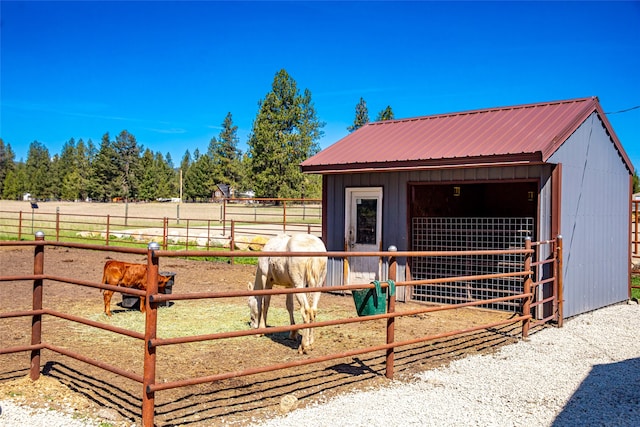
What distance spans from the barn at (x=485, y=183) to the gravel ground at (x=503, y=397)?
87.4 inches

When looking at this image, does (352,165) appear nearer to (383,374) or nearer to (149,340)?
(383,374)

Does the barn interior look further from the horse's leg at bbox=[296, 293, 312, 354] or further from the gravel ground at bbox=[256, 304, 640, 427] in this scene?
the horse's leg at bbox=[296, 293, 312, 354]

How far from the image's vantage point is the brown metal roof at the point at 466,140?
845 centimetres

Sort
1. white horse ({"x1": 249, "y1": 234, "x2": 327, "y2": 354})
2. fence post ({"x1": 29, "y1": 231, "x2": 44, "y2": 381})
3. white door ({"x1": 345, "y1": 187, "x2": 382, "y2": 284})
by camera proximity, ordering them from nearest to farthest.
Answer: fence post ({"x1": 29, "y1": 231, "x2": 44, "y2": 381}), white horse ({"x1": 249, "y1": 234, "x2": 327, "y2": 354}), white door ({"x1": 345, "y1": 187, "x2": 382, "y2": 284})

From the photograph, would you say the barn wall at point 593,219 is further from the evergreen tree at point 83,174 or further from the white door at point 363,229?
the evergreen tree at point 83,174

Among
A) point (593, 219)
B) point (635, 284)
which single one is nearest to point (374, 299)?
point (593, 219)

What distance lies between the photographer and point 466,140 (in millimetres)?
9539

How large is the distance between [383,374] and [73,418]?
2721 mm

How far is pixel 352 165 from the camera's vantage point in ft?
33.5

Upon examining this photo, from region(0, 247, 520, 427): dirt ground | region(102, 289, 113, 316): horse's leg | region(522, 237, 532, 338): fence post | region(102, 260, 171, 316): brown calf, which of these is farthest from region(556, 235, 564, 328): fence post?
region(102, 289, 113, 316): horse's leg

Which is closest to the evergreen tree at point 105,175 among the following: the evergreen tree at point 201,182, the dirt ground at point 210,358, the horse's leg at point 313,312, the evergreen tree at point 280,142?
the evergreen tree at point 201,182

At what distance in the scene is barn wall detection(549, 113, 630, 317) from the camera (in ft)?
28.2

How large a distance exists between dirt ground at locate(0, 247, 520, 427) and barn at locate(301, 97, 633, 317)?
4.13ft

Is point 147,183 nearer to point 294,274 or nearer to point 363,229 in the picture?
point 363,229
